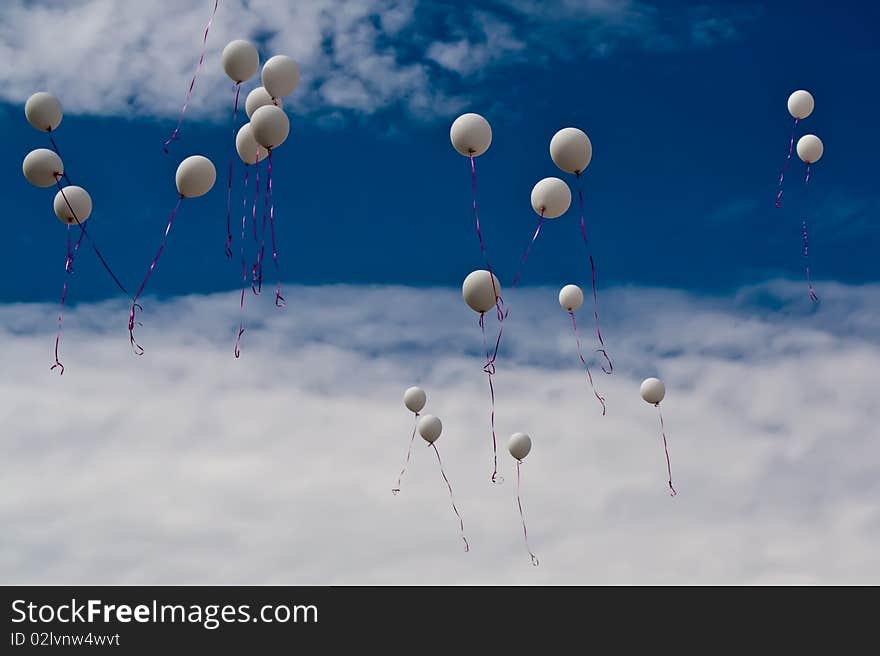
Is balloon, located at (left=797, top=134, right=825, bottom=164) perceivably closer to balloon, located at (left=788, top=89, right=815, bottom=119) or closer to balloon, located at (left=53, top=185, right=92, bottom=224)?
balloon, located at (left=788, top=89, right=815, bottom=119)

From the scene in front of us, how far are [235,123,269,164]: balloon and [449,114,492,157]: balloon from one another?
1922 millimetres

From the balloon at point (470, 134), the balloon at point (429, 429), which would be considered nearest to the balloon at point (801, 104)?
the balloon at point (470, 134)

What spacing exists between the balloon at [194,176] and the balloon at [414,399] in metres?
4.83

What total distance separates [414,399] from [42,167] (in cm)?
572

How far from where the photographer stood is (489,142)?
982 centimetres

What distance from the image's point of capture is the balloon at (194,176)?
30.9 feet

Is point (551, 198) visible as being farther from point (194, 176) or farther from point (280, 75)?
point (194, 176)

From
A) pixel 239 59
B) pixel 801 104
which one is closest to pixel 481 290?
pixel 239 59

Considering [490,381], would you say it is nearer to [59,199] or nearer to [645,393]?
[645,393]

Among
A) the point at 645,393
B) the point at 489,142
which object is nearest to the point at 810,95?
the point at 645,393

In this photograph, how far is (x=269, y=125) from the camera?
886cm

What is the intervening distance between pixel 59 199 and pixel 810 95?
365 inches

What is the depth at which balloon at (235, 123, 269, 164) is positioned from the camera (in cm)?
983

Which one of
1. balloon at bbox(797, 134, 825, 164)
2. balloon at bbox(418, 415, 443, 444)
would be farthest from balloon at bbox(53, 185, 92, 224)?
balloon at bbox(797, 134, 825, 164)
